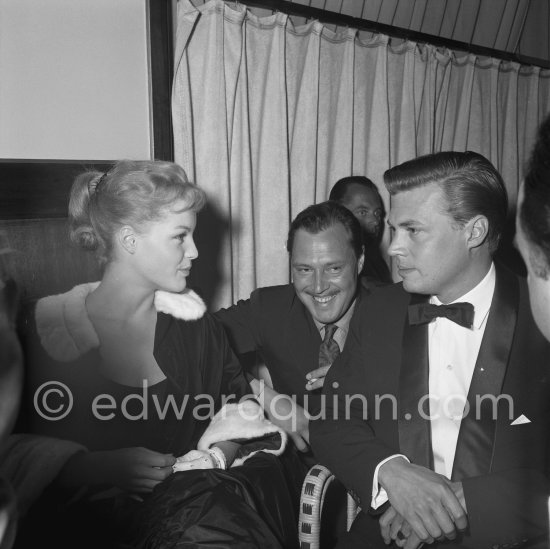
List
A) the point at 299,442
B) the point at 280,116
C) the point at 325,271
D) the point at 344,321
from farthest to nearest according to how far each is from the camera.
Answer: the point at 280,116
the point at 344,321
the point at 325,271
the point at 299,442

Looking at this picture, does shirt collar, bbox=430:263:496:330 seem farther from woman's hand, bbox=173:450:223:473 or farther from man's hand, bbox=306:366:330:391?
woman's hand, bbox=173:450:223:473

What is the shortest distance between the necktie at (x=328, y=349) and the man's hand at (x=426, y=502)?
64cm

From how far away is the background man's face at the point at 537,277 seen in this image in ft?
2.47

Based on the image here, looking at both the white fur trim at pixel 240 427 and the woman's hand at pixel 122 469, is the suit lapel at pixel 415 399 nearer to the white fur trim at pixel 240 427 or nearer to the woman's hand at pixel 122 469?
the white fur trim at pixel 240 427

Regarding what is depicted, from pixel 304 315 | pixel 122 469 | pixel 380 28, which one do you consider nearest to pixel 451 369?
pixel 304 315

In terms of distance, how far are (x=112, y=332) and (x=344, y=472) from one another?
0.73 m

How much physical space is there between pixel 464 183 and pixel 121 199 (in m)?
0.91

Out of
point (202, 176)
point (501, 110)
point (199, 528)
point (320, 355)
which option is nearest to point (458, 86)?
point (501, 110)

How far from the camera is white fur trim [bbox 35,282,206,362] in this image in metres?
1.50

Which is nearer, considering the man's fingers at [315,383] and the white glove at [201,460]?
the white glove at [201,460]

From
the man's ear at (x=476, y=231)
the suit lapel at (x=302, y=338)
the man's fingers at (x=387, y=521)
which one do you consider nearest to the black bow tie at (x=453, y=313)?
the man's ear at (x=476, y=231)

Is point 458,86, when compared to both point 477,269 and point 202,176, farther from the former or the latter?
point 477,269

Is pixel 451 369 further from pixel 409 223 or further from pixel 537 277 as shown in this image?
pixel 537 277

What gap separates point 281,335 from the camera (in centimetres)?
219
